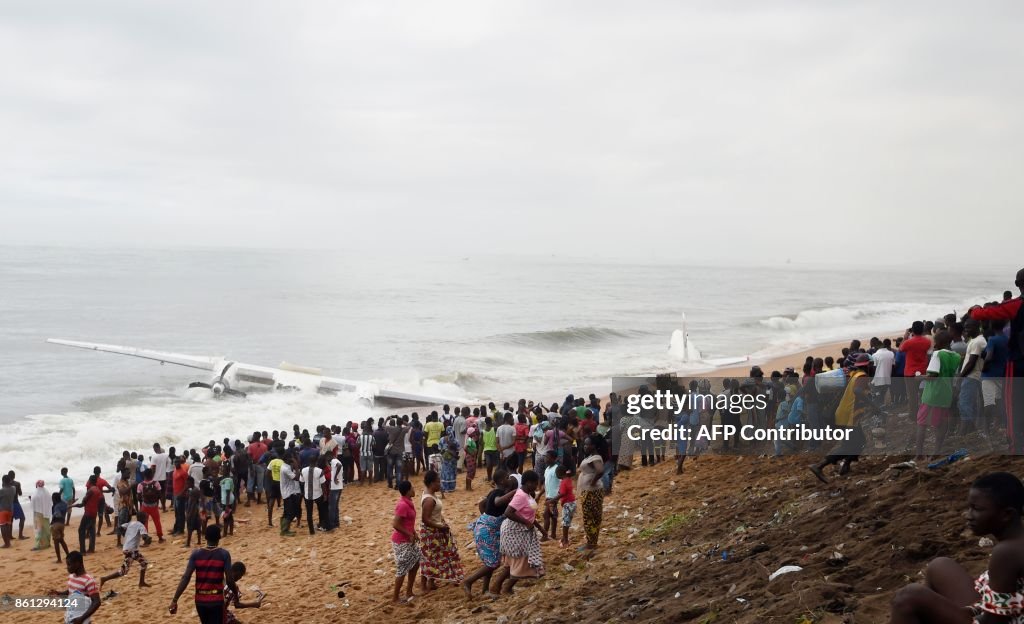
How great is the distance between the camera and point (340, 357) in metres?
44.9

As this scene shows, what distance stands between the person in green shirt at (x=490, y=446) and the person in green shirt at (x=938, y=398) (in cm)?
828

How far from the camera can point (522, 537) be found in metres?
8.33

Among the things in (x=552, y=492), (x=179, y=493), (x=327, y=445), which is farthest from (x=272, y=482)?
(x=552, y=492)

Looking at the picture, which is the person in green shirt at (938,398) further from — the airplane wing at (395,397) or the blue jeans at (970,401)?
the airplane wing at (395,397)

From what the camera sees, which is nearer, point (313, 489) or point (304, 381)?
point (313, 489)

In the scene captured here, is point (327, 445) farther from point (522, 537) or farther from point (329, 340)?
point (329, 340)

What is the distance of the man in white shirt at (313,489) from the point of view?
12.9 meters

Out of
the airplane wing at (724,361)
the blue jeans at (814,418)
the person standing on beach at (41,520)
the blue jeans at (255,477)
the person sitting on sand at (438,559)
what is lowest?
the person standing on beach at (41,520)

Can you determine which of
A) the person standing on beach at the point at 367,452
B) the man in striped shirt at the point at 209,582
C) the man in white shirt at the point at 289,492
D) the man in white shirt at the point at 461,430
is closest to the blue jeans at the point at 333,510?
the man in white shirt at the point at 289,492

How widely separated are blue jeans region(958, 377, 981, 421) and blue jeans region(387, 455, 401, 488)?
1052 centimetres

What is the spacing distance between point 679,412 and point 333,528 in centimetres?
652

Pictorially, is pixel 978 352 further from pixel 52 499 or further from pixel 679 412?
pixel 52 499

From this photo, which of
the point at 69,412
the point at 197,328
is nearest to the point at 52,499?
the point at 69,412

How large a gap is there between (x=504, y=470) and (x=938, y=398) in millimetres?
5080
